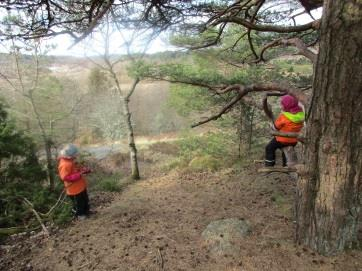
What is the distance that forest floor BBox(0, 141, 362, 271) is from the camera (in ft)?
12.8

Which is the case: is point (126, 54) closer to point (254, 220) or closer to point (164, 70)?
point (164, 70)

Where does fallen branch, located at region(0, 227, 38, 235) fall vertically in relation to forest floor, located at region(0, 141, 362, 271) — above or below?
above

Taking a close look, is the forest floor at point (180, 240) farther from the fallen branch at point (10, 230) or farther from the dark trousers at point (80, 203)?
the fallen branch at point (10, 230)

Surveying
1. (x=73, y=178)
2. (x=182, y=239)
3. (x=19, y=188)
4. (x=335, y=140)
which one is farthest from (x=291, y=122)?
(x=19, y=188)

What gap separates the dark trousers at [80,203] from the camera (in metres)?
5.80

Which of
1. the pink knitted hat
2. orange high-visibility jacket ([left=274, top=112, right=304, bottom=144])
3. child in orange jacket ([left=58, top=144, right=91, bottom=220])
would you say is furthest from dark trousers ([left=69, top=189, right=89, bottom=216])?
the pink knitted hat

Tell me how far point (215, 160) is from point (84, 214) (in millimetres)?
5589

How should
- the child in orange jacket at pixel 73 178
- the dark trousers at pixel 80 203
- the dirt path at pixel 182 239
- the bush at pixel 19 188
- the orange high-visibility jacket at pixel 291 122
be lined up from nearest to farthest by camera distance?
the dirt path at pixel 182 239 → the orange high-visibility jacket at pixel 291 122 → the bush at pixel 19 188 → the child in orange jacket at pixel 73 178 → the dark trousers at pixel 80 203

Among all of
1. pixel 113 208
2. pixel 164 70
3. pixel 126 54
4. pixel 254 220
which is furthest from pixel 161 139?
pixel 254 220

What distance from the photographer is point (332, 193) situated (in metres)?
3.46

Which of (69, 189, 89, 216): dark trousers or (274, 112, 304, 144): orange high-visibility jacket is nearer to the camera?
(274, 112, 304, 144): orange high-visibility jacket

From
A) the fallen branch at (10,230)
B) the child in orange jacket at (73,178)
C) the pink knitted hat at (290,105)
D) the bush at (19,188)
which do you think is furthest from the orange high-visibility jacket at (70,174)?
the pink knitted hat at (290,105)

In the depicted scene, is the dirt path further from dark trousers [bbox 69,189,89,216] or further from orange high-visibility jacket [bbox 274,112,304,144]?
orange high-visibility jacket [bbox 274,112,304,144]

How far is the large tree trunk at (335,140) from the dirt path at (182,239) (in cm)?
32
